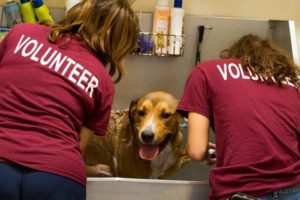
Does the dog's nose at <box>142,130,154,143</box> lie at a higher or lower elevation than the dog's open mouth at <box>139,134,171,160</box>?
higher

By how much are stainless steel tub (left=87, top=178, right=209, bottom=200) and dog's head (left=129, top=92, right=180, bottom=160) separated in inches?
19.0

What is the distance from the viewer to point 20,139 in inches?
44.4

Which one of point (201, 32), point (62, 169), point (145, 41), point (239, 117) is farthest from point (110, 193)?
point (201, 32)

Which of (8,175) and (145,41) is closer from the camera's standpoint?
(8,175)

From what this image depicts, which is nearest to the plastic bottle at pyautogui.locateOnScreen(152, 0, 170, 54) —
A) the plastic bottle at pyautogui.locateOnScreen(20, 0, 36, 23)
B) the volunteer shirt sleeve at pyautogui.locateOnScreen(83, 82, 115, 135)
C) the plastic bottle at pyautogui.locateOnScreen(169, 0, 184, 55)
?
the plastic bottle at pyautogui.locateOnScreen(169, 0, 184, 55)

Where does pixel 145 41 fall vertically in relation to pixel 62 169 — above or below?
above

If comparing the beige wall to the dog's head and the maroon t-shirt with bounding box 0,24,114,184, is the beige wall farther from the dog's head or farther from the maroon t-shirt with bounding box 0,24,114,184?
the maroon t-shirt with bounding box 0,24,114,184

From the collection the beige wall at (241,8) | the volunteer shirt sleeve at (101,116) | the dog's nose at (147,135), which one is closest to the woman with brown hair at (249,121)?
the volunteer shirt sleeve at (101,116)

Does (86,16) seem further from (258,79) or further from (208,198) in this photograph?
(208,198)

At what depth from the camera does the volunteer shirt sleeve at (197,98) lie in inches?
55.9

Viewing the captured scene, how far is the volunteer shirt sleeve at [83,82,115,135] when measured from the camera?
1.31m

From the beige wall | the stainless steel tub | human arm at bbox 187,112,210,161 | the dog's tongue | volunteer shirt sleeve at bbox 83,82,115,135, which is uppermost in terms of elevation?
the beige wall

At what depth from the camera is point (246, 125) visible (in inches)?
52.8

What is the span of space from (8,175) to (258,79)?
0.80 meters
